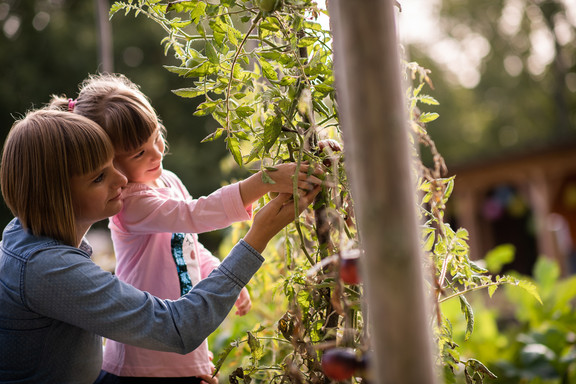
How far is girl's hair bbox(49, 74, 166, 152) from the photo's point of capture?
5.90 feet

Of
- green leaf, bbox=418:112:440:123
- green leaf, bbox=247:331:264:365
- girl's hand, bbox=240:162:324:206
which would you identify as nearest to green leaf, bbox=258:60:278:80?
girl's hand, bbox=240:162:324:206

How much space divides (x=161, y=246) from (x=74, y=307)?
0.41m

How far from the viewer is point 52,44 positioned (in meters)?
18.1

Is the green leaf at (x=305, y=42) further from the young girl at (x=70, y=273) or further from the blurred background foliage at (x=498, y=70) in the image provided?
the blurred background foliage at (x=498, y=70)

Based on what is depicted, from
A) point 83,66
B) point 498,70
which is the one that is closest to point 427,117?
point 83,66

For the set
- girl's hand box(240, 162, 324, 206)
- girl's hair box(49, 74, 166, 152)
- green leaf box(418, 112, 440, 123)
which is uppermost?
girl's hair box(49, 74, 166, 152)

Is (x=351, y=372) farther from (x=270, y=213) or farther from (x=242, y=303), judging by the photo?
(x=242, y=303)

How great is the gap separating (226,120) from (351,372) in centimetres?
77

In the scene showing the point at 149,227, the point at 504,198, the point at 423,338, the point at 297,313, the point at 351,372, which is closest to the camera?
the point at 423,338

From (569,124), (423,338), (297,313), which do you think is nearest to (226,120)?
(297,313)

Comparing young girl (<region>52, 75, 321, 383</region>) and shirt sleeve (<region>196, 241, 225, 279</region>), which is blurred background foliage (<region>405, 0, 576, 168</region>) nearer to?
shirt sleeve (<region>196, 241, 225, 279</region>)

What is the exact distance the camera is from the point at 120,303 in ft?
5.07

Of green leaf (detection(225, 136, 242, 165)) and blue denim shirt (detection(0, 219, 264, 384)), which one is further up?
green leaf (detection(225, 136, 242, 165))

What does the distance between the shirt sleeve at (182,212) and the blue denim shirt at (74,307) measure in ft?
0.40
